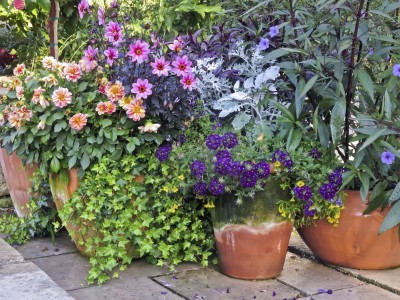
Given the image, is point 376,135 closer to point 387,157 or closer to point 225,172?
point 387,157

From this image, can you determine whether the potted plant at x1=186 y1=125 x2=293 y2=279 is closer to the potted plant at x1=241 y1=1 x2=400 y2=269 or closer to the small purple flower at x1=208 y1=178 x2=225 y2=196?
the small purple flower at x1=208 y1=178 x2=225 y2=196

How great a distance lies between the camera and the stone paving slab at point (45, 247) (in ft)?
11.9

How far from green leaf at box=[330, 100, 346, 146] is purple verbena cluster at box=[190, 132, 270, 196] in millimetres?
396

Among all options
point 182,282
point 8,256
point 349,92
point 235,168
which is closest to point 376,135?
point 349,92

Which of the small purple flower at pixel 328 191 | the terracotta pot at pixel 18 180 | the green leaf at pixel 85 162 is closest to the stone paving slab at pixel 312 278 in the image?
the small purple flower at pixel 328 191

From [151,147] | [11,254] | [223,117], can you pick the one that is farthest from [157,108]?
[11,254]

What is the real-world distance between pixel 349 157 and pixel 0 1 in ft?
7.60

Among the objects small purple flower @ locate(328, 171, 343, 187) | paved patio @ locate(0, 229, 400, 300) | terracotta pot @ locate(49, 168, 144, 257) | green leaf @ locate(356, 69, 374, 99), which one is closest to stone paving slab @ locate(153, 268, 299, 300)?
paved patio @ locate(0, 229, 400, 300)

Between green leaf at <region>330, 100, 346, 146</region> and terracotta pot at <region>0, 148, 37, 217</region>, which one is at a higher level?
green leaf at <region>330, 100, 346, 146</region>

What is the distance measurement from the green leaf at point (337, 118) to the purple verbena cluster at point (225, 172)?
1.30 feet

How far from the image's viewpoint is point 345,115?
10.8 ft

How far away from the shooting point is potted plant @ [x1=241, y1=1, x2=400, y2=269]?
123 inches

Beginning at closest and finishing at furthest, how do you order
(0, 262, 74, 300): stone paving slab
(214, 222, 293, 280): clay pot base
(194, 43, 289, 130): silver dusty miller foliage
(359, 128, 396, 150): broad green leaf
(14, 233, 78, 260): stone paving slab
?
(0, 262, 74, 300): stone paving slab
(359, 128, 396, 150): broad green leaf
(214, 222, 293, 280): clay pot base
(194, 43, 289, 130): silver dusty miller foliage
(14, 233, 78, 260): stone paving slab

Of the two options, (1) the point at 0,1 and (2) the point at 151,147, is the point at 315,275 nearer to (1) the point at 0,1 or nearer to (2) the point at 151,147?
(2) the point at 151,147
